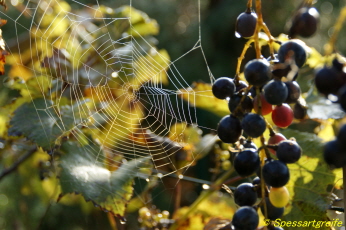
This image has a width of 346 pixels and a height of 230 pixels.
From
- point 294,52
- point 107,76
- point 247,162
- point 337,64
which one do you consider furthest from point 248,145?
point 107,76

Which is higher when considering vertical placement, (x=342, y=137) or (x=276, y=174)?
(x=342, y=137)

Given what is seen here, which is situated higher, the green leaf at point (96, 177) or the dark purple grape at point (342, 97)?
the dark purple grape at point (342, 97)

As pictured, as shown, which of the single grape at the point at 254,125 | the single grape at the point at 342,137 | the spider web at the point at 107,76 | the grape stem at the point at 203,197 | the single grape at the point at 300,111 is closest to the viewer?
the single grape at the point at 342,137

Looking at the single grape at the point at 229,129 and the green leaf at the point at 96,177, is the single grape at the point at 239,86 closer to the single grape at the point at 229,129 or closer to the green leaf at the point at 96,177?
the single grape at the point at 229,129

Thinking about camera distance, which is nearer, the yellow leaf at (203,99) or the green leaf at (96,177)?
the green leaf at (96,177)

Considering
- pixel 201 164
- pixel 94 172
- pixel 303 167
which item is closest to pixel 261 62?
pixel 303 167

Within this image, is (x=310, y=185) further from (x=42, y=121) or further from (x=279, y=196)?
(x=42, y=121)

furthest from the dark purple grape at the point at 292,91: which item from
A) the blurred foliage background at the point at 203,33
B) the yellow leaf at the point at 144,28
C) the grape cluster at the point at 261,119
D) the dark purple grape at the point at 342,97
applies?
the blurred foliage background at the point at 203,33
